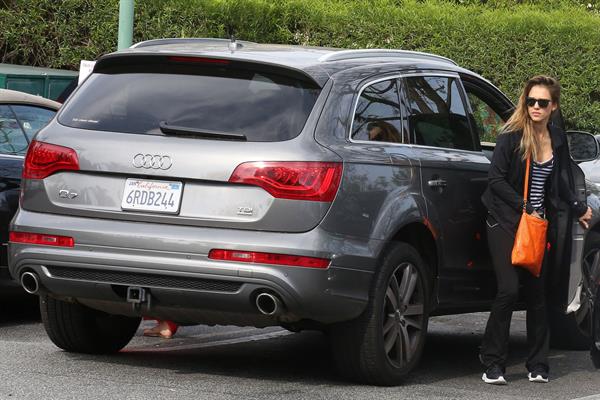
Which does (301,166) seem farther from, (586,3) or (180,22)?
(586,3)

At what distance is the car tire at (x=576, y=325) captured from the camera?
30.4 ft

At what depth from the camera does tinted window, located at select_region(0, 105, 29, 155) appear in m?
9.32

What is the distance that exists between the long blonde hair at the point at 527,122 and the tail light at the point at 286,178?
155 cm

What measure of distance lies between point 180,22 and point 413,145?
12194 millimetres

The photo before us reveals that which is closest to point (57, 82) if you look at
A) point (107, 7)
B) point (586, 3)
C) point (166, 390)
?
point (107, 7)

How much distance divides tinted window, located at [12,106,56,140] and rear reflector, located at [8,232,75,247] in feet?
7.91

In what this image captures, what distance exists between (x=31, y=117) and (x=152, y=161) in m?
3.01

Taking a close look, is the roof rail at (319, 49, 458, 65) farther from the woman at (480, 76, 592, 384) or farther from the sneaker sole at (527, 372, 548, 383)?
the sneaker sole at (527, 372, 548, 383)

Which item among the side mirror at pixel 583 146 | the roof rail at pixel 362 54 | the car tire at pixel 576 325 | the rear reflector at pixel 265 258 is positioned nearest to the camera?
the rear reflector at pixel 265 258

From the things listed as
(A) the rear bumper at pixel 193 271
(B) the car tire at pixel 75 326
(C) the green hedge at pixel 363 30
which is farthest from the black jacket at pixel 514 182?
(C) the green hedge at pixel 363 30

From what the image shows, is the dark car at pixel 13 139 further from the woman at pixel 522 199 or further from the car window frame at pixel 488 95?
the woman at pixel 522 199

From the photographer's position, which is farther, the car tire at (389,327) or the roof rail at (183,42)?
the roof rail at (183,42)

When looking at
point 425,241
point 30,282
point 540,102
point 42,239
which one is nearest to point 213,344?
point 425,241

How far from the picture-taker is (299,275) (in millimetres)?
6762
